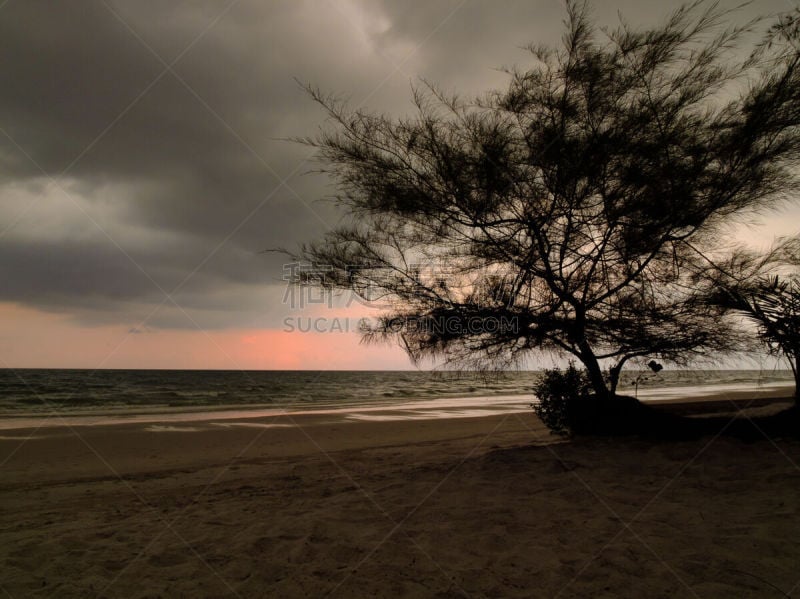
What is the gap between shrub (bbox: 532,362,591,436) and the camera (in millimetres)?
6829

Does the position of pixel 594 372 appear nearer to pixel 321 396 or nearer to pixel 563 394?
pixel 563 394

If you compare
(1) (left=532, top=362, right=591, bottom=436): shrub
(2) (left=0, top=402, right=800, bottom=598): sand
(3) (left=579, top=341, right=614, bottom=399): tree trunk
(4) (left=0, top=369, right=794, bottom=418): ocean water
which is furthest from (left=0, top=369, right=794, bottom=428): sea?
(2) (left=0, top=402, right=800, bottom=598): sand

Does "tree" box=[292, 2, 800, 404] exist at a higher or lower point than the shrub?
higher

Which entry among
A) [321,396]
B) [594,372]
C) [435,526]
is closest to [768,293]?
[594,372]

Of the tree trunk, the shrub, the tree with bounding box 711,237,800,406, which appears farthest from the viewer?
the shrub

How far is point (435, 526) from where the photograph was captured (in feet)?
12.0

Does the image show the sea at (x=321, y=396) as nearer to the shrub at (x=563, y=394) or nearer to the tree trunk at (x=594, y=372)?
the shrub at (x=563, y=394)

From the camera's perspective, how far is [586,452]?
18.7ft

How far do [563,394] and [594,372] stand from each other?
25.8 inches

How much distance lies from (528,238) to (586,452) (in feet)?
8.80

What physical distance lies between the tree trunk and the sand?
0.69 meters

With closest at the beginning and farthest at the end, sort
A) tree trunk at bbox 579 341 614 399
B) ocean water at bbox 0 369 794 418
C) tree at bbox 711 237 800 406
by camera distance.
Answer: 1. tree at bbox 711 237 800 406
2. tree trunk at bbox 579 341 614 399
3. ocean water at bbox 0 369 794 418

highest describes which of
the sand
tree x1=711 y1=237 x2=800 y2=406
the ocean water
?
tree x1=711 y1=237 x2=800 y2=406

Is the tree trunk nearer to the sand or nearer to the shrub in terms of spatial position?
the shrub
